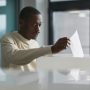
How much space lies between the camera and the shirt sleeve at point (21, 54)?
0.73m

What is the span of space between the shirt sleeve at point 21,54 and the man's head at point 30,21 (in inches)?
7.8

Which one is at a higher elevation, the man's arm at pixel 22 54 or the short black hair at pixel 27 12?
the short black hair at pixel 27 12

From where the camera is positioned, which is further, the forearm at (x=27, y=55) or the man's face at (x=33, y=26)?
the man's face at (x=33, y=26)

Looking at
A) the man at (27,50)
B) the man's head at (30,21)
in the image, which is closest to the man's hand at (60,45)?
the man at (27,50)

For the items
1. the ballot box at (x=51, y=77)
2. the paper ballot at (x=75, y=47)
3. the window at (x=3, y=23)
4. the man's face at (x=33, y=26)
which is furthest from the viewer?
the window at (x=3, y=23)

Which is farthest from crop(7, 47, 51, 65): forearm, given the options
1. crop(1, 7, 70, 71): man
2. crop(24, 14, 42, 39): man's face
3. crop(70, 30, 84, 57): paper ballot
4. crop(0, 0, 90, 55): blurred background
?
crop(0, 0, 90, 55): blurred background

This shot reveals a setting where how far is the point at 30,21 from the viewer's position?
979mm

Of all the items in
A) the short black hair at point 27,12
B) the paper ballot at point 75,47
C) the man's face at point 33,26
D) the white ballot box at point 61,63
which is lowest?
the white ballot box at point 61,63

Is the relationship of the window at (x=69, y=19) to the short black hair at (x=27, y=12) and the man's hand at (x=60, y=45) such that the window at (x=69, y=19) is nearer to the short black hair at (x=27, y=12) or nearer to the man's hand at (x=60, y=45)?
the short black hair at (x=27, y=12)

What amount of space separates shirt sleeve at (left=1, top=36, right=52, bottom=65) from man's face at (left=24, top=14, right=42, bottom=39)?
0.20m

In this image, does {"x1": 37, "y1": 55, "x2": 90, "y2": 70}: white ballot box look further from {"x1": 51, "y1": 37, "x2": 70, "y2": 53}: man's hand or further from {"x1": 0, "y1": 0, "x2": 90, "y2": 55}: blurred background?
{"x1": 0, "y1": 0, "x2": 90, "y2": 55}: blurred background

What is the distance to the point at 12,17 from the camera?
2.90 meters

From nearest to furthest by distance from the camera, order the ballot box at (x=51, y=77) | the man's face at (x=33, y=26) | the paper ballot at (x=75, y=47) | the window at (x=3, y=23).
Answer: the ballot box at (x=51, y=77) < the paper ballot at (x=75, y=47) < the man's face at (x=33, y=26) < the window at (x=3, y=23)

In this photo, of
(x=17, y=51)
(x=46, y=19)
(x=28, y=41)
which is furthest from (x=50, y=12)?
(x=17, y=51)
